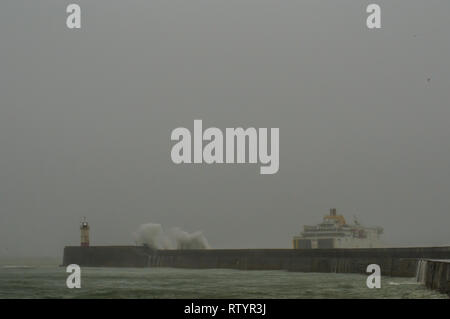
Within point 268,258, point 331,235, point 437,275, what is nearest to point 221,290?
point 437,275

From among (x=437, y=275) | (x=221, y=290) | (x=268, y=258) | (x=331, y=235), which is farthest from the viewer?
(x=331, y=235)

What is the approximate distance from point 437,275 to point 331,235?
53.4 metres

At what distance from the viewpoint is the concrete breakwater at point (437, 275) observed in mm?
27670

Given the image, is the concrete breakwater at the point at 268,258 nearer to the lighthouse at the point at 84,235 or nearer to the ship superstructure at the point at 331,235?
the lighthouse at the point at 84,235

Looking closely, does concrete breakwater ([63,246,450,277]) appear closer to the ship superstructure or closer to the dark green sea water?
the dark green sea water

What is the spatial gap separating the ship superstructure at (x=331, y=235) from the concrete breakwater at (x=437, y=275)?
4702cm

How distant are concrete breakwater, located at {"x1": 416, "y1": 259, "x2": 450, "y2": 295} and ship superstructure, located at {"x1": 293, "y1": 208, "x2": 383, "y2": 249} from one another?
4702 cm

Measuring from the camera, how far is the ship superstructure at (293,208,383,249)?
82.5 metres

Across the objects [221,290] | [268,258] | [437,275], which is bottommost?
[268,258]

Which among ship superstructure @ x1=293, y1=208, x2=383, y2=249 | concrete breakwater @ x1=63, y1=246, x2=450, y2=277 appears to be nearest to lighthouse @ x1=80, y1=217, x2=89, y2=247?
concrete breakwater @ x1=63, y1=246, x2=450, y2=277

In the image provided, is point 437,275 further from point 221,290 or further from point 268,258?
point 268,258

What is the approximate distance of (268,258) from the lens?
58594mm
